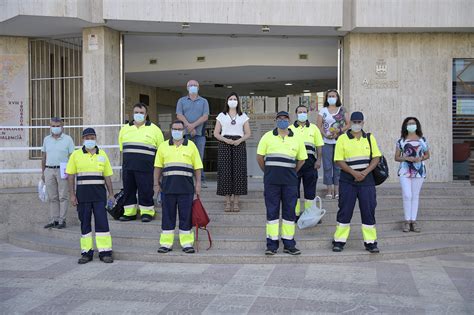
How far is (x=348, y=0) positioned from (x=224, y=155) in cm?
522

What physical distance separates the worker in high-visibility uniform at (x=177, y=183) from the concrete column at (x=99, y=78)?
4623 mm

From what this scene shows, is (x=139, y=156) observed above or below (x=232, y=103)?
below

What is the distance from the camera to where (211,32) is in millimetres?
12203

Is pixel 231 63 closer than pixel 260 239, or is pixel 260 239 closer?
pixel 260 239

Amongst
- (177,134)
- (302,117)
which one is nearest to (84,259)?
(177,134)

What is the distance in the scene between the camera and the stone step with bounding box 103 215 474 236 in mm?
8219

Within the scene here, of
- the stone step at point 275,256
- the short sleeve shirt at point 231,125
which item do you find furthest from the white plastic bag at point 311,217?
the short sleeve shirt at point 231,125

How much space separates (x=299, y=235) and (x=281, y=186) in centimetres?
121

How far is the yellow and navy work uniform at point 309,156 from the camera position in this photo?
8109mm

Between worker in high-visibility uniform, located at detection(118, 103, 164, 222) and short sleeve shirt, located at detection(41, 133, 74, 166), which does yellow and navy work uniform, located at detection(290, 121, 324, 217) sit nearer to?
worker in high-visibility uniform, located at detection(118, 103, 164, 222)

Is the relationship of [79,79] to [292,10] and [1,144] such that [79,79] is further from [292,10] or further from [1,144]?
[292,10]

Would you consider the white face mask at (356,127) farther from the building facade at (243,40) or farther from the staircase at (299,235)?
the building facade at (243,40)

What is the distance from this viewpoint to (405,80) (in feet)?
39.5

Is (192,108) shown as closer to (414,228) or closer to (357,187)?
(357,187)
